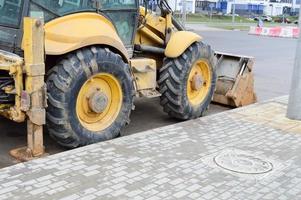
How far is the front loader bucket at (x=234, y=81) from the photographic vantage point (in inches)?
349

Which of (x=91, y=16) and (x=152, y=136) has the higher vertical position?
(x=91, y=16)

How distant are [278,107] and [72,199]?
558 centimetres

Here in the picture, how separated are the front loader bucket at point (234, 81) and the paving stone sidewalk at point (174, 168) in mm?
1628

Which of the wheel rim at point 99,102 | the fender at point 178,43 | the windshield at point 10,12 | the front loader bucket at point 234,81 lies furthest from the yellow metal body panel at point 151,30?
the windshield at point 10,12

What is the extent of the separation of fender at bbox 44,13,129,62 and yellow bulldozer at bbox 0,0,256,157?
12 mm

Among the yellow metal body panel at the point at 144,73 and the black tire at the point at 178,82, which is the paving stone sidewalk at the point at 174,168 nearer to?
the black tire at the point at 178,82

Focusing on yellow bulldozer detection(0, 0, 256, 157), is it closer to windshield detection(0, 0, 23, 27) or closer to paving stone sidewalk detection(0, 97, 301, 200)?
windshield detection(0, 0, 23, 27)

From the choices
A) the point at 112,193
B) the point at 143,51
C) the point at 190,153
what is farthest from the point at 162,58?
the point at 112,193

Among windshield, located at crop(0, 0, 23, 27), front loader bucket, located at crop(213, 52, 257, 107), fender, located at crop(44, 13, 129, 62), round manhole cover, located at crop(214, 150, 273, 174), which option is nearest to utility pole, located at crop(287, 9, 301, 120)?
front loader bucket, located at crop(213, 52, 257, 107)

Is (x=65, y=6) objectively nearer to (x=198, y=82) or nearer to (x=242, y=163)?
(x=198, y=82)

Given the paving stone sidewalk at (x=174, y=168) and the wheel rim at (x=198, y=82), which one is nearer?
the paving stone sidewalk at (x=174, y=168)

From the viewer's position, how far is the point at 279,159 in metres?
6.08

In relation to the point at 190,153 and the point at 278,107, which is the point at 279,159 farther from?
the point at 278,107

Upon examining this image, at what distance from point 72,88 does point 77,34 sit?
70 centimetres
